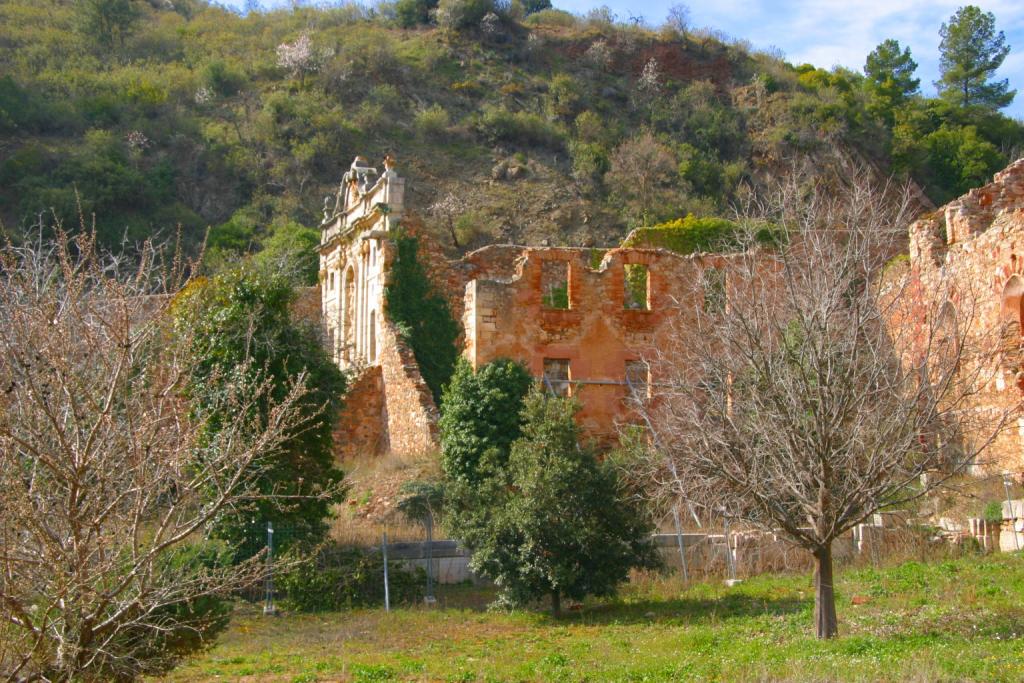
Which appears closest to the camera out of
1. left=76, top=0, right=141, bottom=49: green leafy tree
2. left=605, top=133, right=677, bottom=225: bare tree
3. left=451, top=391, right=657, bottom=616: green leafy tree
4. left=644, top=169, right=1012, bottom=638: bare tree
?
left=644, top=169, right=1012, bottom=638: bare tree

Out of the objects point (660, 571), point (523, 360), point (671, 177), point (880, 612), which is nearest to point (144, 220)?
point (671, 177)

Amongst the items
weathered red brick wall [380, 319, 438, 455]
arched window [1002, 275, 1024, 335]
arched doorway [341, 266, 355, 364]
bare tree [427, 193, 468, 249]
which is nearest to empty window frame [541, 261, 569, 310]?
weathered red brick wall [380, 319, 438, 455]

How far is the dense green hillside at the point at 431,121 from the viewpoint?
1804 inches

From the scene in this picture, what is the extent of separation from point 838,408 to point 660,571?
17.2ft

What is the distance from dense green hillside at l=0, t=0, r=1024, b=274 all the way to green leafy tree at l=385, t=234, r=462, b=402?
13.1m

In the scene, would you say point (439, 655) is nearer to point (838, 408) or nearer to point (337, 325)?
point (838, 408)

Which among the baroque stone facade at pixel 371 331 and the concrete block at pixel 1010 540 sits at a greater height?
the baroque stone facade at pixel 371 331

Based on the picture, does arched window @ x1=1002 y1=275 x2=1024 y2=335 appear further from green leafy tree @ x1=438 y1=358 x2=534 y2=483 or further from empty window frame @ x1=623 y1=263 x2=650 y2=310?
empty window frame @ x1=623 y1=263 x2=650 y2=310

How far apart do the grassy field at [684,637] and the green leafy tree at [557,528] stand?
0.52 m

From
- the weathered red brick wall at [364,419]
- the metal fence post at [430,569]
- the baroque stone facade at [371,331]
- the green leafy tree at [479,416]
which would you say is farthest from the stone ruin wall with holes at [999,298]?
the weathered red brick wall at [364,419]

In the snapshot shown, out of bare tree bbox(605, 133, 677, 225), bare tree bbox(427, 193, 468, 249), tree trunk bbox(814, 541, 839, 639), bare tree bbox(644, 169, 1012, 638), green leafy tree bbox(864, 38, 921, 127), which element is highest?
green leafy tree bbox(864, 38, 921, 127)

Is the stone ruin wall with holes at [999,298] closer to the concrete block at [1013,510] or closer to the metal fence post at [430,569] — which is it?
the concrete block at [1013,510]

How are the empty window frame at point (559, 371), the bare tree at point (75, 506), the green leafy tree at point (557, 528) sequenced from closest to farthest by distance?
the bare tree at point (75, 506)
the green leafy tree at point (557, 528)
the empty window frame at point (559, 371)

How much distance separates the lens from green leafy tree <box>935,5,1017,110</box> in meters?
59.2
